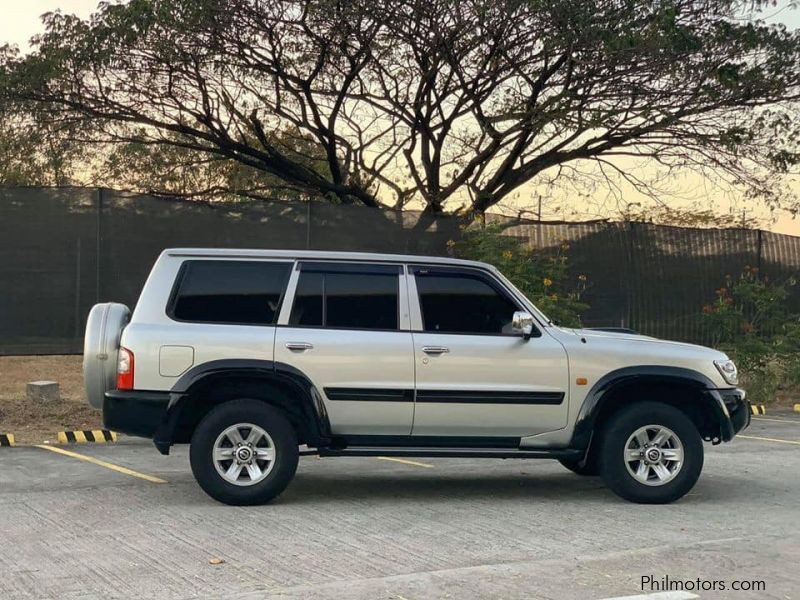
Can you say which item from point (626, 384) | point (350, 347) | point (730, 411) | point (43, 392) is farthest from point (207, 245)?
point (730, 411)

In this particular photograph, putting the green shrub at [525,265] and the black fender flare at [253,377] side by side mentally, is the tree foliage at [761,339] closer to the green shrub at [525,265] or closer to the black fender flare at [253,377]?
the green shrub at [525,265]

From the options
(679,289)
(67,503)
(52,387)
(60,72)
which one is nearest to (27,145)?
(60,72)

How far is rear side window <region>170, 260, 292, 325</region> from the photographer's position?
7922mm

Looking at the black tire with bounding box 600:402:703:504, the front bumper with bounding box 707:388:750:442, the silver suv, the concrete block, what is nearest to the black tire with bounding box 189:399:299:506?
the silver suv

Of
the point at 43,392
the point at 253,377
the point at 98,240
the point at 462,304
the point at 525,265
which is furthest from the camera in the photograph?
the point at 525,265

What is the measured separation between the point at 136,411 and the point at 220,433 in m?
0.64

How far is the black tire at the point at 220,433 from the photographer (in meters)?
7.66

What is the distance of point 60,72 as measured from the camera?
19.3 m

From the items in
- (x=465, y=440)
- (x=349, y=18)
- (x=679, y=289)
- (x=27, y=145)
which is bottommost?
(x=465, y=440)

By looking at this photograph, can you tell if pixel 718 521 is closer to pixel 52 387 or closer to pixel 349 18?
pixel 52 387

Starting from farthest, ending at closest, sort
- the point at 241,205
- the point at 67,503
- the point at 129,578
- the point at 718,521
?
the point at 241,205 < the point at 67,503 < the point at 718,521 < the point at 129,578

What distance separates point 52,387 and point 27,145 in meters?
10.4

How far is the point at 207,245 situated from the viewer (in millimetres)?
15258

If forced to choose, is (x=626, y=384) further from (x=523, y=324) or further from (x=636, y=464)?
(x=523, y=324)
